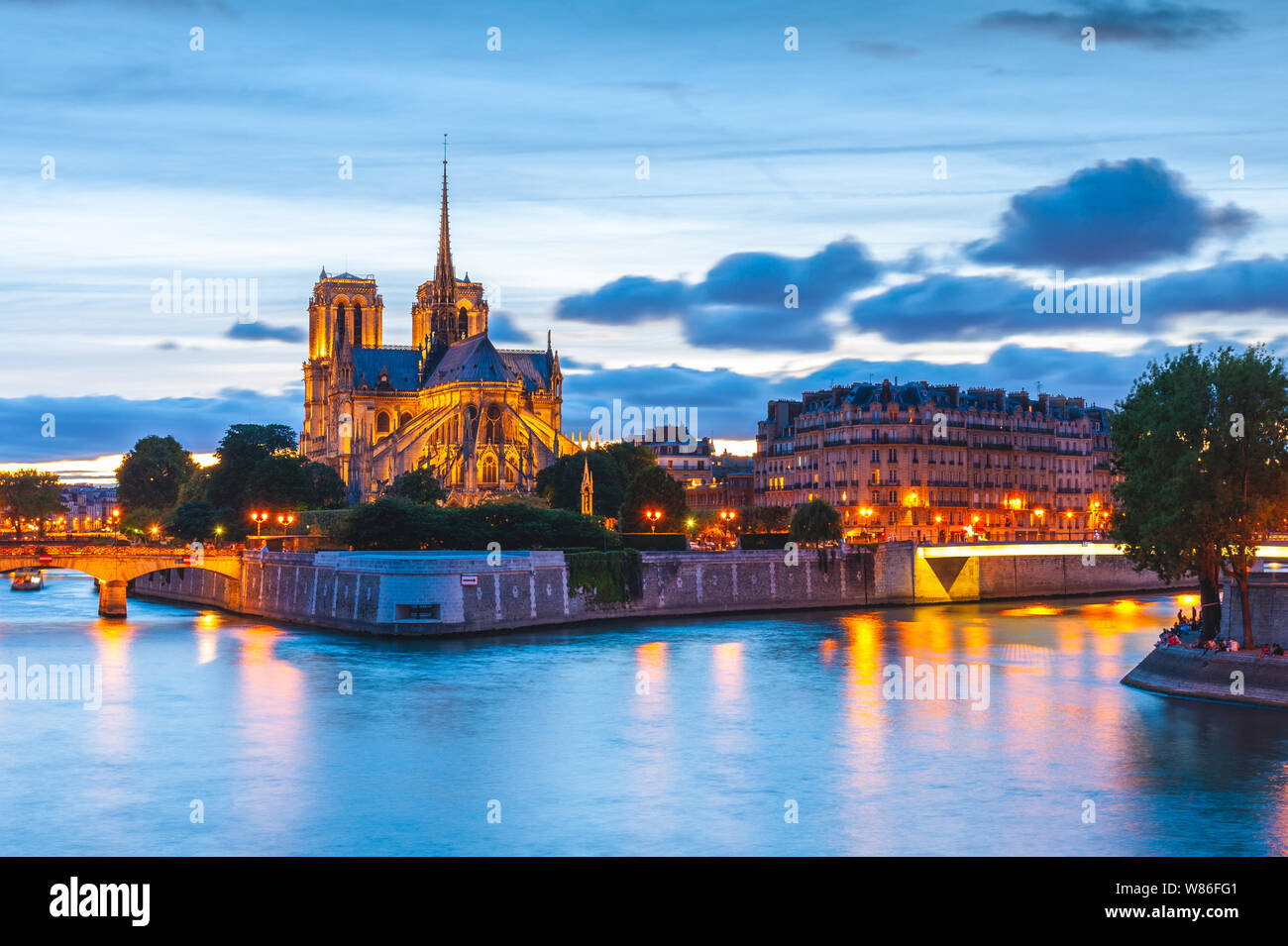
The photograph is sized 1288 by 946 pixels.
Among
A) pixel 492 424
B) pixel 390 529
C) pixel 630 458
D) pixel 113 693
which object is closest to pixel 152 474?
pixel 492 424

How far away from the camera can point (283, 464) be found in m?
82.2

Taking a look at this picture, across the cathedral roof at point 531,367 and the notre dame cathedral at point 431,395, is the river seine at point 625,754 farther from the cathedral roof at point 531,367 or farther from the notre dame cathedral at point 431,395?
the cathedral roof at point 531,367

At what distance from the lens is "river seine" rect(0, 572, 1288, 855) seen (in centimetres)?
2447

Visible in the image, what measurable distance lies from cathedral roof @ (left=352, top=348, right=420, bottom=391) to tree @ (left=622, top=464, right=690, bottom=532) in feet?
150

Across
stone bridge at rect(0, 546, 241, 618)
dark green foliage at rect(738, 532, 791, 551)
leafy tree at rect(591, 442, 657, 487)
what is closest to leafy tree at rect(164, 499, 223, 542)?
stone bridge at rect(0, 546, 241, 618)

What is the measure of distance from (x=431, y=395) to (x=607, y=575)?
54942mm

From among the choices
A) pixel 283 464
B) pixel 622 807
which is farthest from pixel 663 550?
pixel 622 807

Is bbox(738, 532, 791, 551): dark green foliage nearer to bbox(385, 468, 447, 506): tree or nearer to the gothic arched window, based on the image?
bbox(385, 468, 447, 506): tree

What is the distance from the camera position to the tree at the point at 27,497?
439ft

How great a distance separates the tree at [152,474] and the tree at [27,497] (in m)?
20.6

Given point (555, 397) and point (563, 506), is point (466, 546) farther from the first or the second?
point (555, 397)
